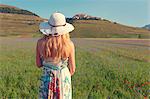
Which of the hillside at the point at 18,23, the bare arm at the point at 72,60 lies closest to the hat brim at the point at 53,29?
the bare arm at the point at 72,60

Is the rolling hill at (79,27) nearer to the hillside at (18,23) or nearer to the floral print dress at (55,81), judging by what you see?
the hillside at (18,23)

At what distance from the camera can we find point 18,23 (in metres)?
57.4

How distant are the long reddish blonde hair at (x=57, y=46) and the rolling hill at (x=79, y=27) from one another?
Answer: 39.6 m

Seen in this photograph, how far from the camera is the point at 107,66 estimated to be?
1288 centimetres

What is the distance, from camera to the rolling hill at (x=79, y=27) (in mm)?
48250

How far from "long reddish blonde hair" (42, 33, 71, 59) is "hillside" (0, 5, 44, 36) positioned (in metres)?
41.8

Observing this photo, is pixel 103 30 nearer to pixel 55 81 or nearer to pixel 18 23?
pixel 18 23

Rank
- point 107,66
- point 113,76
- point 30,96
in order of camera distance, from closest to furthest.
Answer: point 30,96
point 113,76
point 107,66

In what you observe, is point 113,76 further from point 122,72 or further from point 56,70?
point 56,70

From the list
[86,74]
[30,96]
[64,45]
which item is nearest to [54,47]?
[64,45]

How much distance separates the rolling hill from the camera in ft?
158

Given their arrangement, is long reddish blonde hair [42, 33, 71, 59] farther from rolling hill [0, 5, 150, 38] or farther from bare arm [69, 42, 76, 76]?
rolling hill [0, 5, 150, 38]

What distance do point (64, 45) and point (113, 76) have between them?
561 cm

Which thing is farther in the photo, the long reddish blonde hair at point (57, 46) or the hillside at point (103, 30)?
the hillside at point (103, 30)
